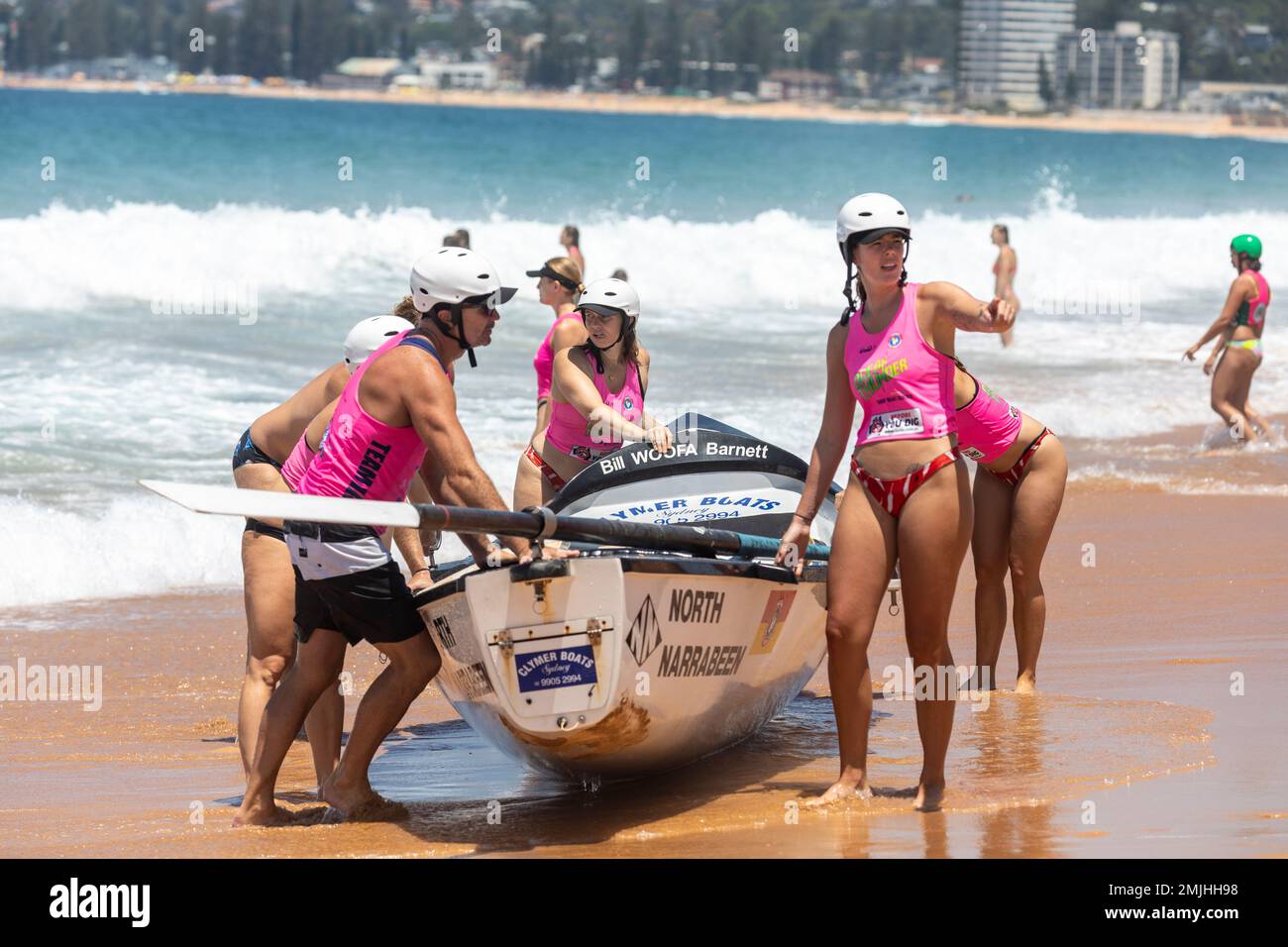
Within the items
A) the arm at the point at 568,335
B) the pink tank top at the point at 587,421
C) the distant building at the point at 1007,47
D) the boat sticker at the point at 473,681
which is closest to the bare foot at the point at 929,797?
the boat sticker at the point at 473,681

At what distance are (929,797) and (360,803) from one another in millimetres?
1806

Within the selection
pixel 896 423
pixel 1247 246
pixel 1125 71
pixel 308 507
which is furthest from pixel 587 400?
pixel 1125 71

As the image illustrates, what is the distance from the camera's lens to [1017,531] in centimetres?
720

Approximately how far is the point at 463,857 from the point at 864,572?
1.50 meters

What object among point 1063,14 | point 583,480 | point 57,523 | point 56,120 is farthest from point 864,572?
point 1063,14

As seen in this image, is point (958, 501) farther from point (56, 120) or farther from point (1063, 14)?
point (1063, 14)

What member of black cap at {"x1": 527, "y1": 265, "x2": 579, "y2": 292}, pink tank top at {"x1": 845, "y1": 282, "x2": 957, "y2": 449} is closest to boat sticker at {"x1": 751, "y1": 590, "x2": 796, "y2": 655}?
pink tank top at {"x1": 845, "y1": 282, "x2": 957, "y2": 449}

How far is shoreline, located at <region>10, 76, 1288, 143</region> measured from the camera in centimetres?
10344

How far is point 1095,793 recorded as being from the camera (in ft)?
18.5

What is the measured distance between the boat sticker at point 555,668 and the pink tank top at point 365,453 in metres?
0.64

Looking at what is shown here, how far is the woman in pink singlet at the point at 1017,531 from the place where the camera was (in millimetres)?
7148

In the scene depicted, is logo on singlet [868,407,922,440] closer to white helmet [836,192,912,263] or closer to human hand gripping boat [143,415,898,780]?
white helmet [836,192,912,263]

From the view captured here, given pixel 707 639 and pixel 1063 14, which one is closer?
pixel 707 639

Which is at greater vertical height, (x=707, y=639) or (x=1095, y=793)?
(x=707, y=639)
